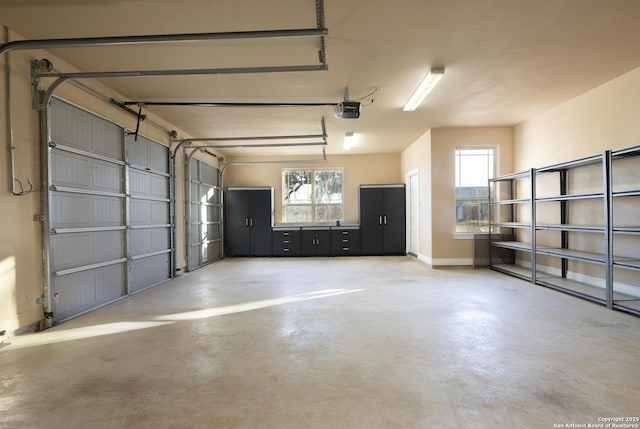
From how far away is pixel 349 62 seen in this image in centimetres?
383

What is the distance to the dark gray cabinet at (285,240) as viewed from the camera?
30.1ft

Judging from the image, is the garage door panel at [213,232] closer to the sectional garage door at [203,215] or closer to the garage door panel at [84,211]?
the sectional garage door at [203,215]

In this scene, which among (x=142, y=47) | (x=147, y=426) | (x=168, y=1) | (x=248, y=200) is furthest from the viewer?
(x=248, y=200)

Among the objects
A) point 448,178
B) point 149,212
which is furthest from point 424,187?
point 149,212

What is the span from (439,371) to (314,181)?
25.9 ft

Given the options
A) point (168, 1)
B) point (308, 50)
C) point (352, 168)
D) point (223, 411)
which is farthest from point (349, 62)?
point (352, 168)

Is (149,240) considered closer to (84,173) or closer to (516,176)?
(84,173)

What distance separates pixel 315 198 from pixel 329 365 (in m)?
7.60

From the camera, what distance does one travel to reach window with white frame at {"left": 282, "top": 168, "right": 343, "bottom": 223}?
9844 millimetres

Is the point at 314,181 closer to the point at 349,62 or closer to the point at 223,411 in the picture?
the point at 349,62

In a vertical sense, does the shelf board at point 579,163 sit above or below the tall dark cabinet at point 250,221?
above

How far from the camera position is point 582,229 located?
4289 millimetres

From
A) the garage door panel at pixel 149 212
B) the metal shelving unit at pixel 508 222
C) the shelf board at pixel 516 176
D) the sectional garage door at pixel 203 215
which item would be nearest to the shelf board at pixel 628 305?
the metal shelving unit at pixel 508 222

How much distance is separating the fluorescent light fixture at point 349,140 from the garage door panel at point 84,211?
4.66 metres
